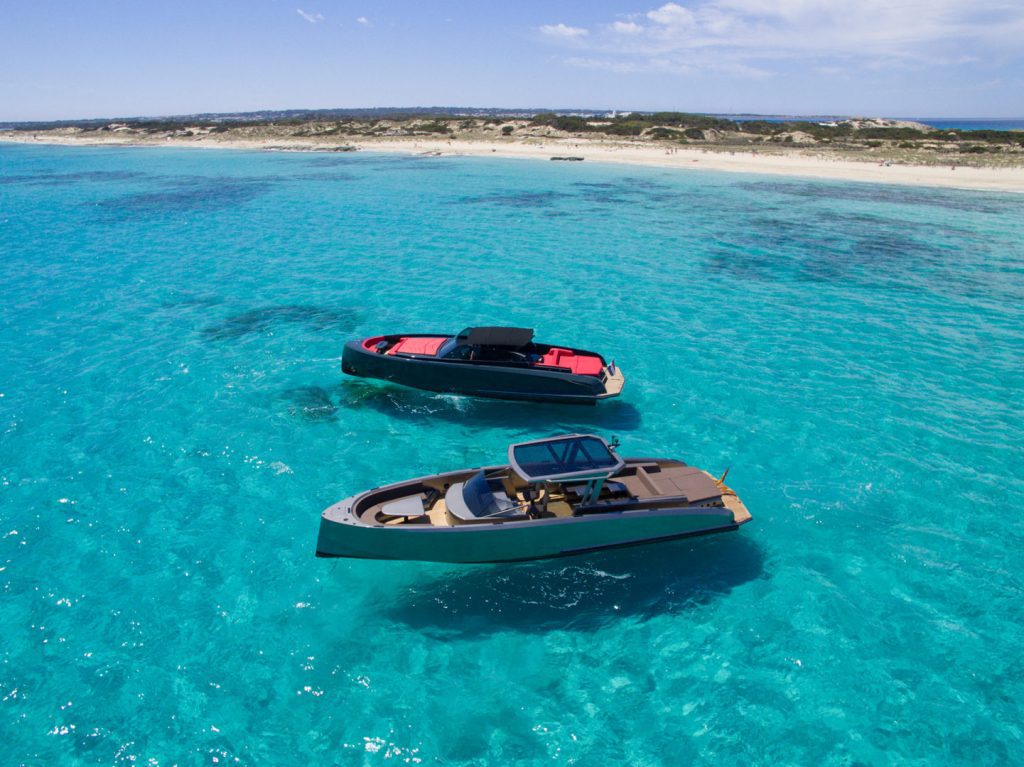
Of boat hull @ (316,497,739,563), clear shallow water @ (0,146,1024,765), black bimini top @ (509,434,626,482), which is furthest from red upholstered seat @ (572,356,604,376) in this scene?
boat hull @ (316,497,739,563)

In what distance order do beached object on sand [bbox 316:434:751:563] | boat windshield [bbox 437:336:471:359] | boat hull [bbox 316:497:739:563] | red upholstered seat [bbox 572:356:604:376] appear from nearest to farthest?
1. boat hull [bbox 316:497:739:563]
2. beached object on sand [bbox 316:434:751:563]
3. red upholstered seat [bbox 572:356:604:376]
4. boat windshield [bbox 437:336:471:359]

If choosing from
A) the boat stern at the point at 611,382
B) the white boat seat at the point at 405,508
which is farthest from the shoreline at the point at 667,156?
the white boat seat at the point at 405,508

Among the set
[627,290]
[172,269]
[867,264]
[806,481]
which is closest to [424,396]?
[806,481]

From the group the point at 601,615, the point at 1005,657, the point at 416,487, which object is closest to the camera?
the point at 1005,657

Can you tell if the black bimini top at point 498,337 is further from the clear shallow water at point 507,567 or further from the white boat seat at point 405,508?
the white boat seat at point 405,508

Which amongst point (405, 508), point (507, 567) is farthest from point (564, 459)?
point (405, 508)

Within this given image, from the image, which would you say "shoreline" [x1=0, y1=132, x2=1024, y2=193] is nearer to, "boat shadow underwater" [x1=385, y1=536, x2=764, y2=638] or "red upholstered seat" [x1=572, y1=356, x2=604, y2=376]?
"red upholstered seat" [x1=572, y1=356, x2=604, y2=376]

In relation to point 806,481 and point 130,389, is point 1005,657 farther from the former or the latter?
point 130,389
